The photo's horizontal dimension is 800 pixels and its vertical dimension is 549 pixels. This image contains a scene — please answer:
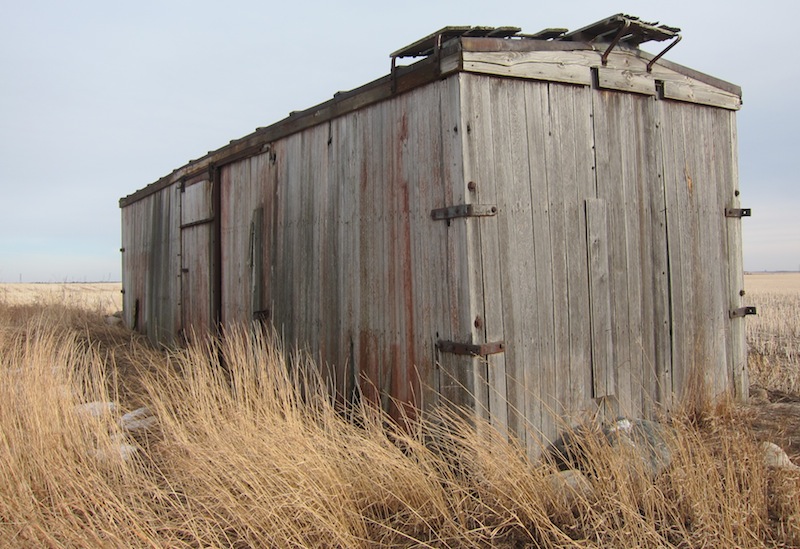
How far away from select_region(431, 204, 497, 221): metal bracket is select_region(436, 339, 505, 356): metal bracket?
0.88 metres

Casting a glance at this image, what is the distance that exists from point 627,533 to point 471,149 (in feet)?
8.54

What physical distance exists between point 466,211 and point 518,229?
1.75 ft

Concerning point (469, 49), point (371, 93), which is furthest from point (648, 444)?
point (371, 93)

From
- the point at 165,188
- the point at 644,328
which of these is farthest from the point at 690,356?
the point at 165,188

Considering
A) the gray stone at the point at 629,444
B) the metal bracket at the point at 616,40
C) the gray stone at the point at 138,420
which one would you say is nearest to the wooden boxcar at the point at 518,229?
the metal bracket at the point at 616,40

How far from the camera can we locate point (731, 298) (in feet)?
20.7

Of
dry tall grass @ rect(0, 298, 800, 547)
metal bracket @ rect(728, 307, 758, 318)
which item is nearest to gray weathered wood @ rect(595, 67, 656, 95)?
metal bracket @ rect(728, 307, 758, 318)

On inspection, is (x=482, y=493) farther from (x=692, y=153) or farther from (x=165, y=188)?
(x=165, y=188)

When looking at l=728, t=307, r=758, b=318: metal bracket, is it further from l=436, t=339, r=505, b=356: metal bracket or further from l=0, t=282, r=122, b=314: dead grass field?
l=0, t=282, r=122, b=314: dead grass field

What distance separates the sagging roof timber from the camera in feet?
14.7

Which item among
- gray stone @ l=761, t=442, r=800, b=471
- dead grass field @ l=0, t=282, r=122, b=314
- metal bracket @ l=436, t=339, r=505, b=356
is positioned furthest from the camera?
dead grass field @ l=0, t=282, r=122, b=314

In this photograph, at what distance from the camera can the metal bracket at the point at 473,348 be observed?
14.1ft

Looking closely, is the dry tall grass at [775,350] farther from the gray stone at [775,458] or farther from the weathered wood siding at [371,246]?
the weathered wood siding at [371,246]

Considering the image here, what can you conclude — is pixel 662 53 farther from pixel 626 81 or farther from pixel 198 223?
pixel 198 223
